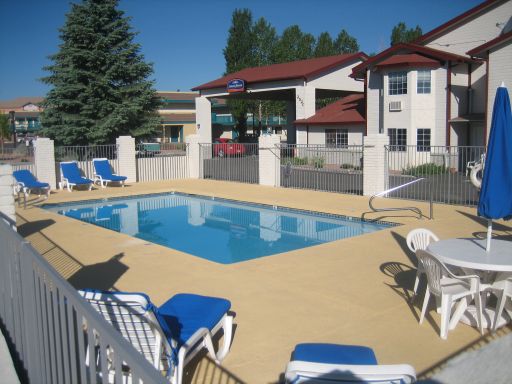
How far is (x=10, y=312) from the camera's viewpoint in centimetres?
474

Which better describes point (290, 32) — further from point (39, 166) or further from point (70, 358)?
point (70, 358)

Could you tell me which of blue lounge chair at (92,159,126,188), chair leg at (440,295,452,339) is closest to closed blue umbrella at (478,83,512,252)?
chair leg at (440,295,452,339)

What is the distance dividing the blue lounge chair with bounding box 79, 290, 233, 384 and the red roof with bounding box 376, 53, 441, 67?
2434 cm

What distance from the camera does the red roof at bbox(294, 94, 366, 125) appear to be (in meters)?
31.5

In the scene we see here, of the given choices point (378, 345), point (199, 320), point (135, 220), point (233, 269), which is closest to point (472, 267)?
point (378, 345)

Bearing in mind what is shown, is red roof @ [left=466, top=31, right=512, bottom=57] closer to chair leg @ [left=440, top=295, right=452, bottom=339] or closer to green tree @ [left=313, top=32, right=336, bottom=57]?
chair leg @ [left=440, top=295, right=452, bottom=339]

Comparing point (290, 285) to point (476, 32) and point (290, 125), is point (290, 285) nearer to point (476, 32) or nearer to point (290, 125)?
point (476, 32)

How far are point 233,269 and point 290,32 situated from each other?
4814cm

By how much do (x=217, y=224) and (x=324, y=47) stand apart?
42.0 m

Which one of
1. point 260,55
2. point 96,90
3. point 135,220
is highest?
point 260,55

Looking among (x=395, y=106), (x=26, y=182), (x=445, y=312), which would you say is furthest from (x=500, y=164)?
(x=395, y=106)

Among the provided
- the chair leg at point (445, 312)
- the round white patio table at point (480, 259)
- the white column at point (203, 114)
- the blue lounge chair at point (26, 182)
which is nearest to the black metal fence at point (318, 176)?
the blue lounge chair at point (26, 182)

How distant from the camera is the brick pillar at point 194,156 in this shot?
2411cm

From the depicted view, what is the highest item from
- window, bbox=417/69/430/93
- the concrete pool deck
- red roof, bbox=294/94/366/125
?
window, bbox=417/69/430/93
